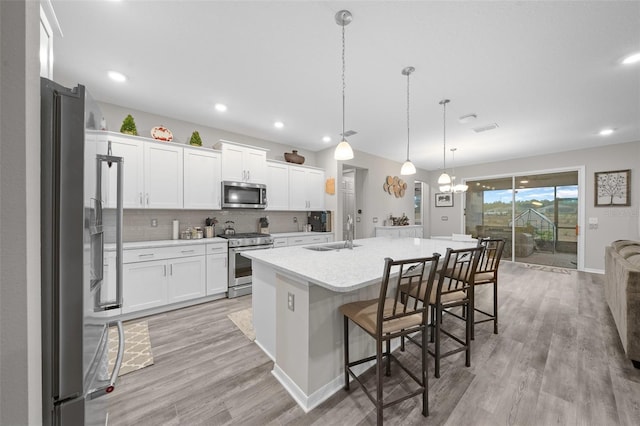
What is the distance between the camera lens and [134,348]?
7.30ft

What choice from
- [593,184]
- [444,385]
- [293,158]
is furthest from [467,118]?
[593,184]

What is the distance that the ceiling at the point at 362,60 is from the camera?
177cm

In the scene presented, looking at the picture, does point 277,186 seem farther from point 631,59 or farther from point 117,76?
point 631,59

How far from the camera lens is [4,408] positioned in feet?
1.84

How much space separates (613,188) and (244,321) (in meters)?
7.56

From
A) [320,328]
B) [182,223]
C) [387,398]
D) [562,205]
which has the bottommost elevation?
[387,398]

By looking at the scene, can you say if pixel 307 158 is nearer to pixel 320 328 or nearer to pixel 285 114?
pixel 285 114

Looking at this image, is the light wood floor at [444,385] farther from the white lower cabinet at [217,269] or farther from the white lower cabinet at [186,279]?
the white lower cabinet at [217,269]

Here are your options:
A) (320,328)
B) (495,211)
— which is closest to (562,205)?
(495,211)

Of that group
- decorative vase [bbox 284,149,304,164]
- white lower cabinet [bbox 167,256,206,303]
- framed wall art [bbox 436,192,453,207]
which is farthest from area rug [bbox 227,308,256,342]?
framed wall art [bbox 436,192,453,207]

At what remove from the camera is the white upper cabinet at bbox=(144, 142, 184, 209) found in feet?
10.4

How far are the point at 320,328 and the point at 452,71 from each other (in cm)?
280

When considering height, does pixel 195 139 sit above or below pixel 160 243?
above

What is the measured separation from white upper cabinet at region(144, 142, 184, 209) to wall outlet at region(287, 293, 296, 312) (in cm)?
259
